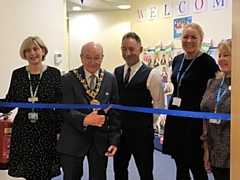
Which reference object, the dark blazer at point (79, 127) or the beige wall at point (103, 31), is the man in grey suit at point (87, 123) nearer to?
the dark blazer at point (79, 127)

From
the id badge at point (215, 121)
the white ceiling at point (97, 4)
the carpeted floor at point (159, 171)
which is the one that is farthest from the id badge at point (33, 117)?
the white ceiling at point (97, 4)

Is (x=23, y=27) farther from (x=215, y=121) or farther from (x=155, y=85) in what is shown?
(x=215, y=121)

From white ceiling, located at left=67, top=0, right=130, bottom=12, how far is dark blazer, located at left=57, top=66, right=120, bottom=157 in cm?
519

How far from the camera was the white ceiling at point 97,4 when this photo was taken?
7340 mm

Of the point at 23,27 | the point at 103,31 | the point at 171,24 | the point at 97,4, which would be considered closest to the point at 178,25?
the point at 171,24

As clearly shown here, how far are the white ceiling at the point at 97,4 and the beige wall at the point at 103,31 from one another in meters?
0.27

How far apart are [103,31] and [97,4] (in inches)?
44.1

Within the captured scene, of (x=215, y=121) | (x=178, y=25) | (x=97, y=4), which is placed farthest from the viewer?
(x=97, y=4)

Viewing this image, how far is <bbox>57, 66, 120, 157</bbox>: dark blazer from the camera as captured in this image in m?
2.24

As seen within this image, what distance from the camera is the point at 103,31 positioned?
880cm

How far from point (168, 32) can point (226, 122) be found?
3.28 meters

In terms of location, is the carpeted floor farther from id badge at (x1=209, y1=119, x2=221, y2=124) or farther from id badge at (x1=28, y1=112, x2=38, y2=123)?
id badge at (x1=209, y1=119, x2=221, y2=124)

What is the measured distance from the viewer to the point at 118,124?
242cm

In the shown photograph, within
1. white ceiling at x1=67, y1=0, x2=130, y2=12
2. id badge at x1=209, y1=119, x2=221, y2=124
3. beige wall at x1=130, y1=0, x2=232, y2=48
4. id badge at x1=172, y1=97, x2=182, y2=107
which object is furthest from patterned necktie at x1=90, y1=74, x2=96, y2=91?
white ceiling at x1=67, y1=0, x2=130, y2=12
